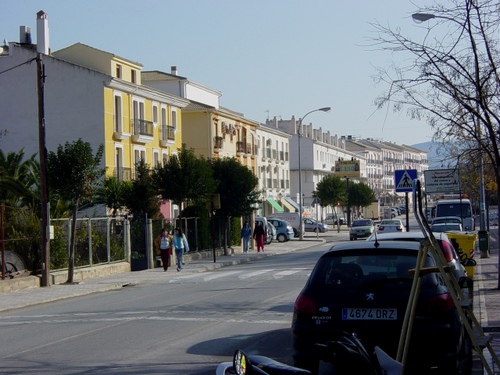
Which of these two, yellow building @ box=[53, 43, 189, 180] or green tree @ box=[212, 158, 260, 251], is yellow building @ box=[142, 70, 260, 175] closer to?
yellow building @ box=[53, 43, 189, 180]

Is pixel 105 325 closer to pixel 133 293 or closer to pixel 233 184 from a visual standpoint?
pixel 133 293

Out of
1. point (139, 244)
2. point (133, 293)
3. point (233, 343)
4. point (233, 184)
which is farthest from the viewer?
point (233, 184)

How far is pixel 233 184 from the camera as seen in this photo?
44594 mm

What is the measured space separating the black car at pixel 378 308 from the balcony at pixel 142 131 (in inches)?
1576

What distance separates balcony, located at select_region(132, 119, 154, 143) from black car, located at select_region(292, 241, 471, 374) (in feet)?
131

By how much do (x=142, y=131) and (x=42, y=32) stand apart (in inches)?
322

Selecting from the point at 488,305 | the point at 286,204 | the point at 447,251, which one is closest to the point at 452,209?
the point at 286,204

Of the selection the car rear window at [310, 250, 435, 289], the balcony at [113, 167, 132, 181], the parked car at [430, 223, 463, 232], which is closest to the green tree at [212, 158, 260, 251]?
the balcony at [113, 167, 132, 181]

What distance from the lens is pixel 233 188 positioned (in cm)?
4478

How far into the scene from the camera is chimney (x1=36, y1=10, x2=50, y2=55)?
46.3m

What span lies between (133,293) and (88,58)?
28.9 metres

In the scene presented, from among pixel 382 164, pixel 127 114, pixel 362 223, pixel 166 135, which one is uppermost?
pixel 382 164

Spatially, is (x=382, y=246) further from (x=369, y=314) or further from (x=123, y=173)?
(x=123, y=173)

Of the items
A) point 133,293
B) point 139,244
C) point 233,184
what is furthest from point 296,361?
point 233,184
